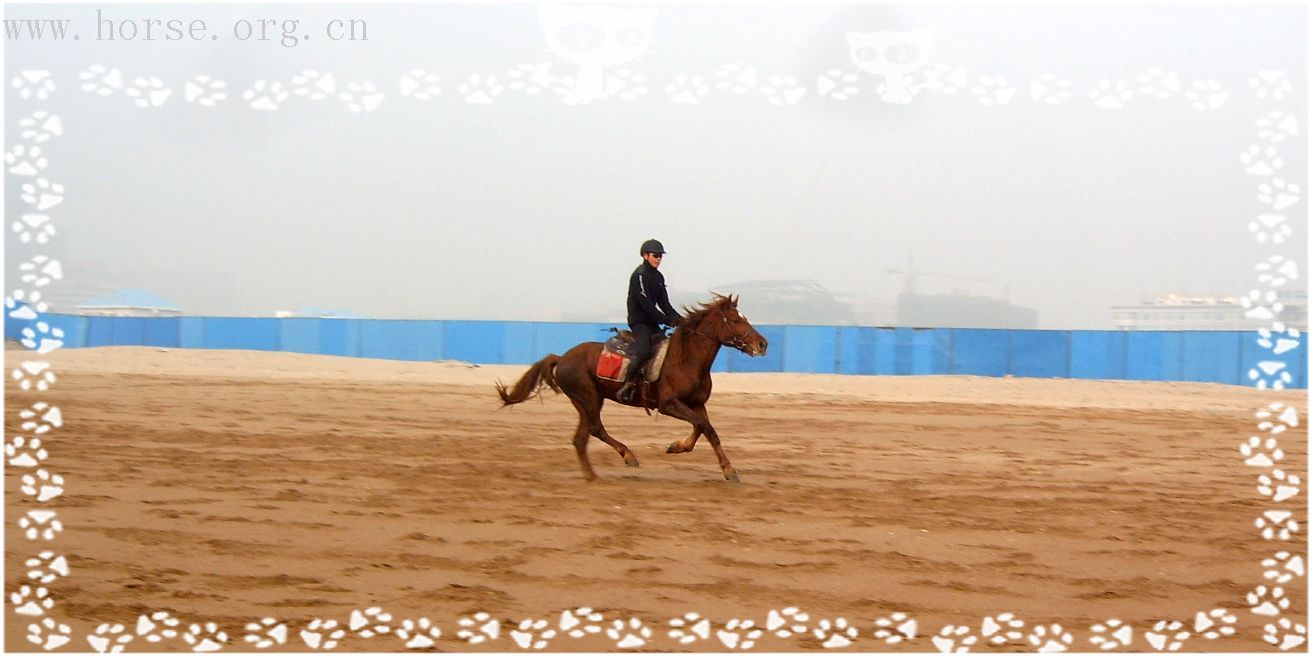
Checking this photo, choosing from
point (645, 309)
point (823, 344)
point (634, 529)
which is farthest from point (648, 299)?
point (823, 344)

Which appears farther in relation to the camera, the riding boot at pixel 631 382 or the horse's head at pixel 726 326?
the riding boot at pixel 631 382

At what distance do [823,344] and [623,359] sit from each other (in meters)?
26.2

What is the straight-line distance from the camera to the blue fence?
35.5m

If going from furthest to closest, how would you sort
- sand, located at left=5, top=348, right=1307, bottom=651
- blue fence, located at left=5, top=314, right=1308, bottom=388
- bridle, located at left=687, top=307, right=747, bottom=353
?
1. blue fence, located at left=5, top=314, right=1308, bottom=388
2. bridle, located at left=687, top=307, right=747, bottom=353
3. sand, located at left=5, top=348, right=1307, bottom=651

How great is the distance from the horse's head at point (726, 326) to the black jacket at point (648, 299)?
0.26 meters

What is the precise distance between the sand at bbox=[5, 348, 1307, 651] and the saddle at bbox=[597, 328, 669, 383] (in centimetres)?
108

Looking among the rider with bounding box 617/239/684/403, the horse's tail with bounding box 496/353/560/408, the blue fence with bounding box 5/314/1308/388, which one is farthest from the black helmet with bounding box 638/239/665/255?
the blue fence with bounding box 5/314/1308/388

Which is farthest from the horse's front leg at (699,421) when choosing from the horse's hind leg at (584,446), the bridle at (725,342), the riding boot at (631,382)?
the horse's hind leg at (584,446)

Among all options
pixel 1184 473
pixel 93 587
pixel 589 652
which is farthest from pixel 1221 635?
pixel 1184 473

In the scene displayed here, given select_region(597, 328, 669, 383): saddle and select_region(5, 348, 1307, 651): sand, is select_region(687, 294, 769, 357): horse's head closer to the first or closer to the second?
select_region(597, 328, 669, 383): saddle

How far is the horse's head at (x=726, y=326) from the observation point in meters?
11.7

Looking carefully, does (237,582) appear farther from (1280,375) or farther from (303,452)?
(1280,375)

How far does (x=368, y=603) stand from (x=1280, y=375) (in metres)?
32.4

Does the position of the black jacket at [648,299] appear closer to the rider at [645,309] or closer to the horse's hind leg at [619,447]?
the rider at [645,309]
